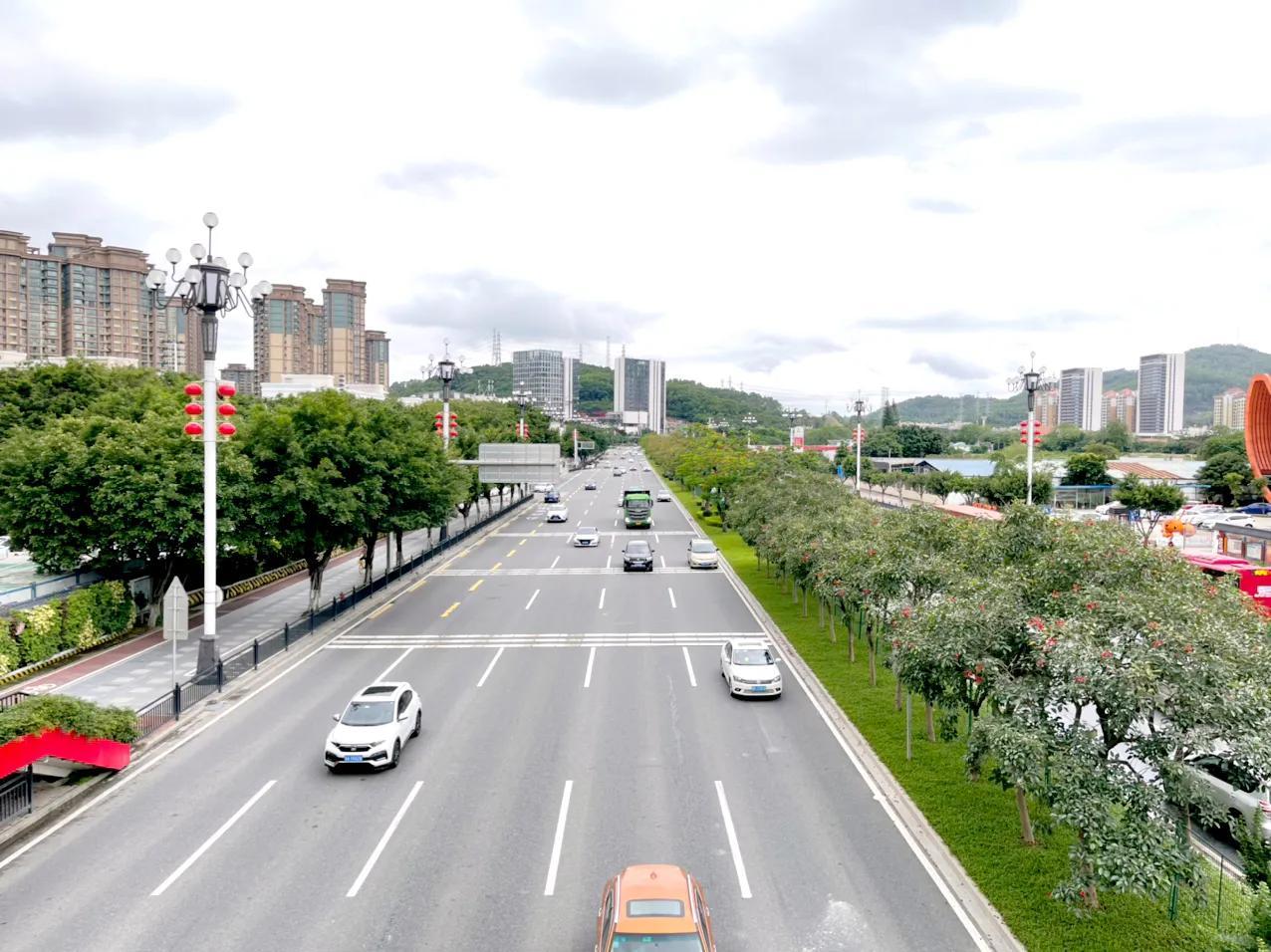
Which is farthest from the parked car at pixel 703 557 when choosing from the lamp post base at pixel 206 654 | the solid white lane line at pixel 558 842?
the solid white lane line at pixel 558 842

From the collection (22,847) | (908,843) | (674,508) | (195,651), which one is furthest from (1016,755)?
(674,508)

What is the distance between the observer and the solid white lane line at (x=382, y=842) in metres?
12.5

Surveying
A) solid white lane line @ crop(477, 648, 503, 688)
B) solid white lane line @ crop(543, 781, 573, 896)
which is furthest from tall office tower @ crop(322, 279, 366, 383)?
solid white lane line @ crop(543, 781, 573, 896)

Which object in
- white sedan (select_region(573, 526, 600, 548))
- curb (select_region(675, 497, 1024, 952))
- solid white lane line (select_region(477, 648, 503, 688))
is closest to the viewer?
curb (select_region(675, 497, 1024, 952))

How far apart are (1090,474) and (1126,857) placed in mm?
90209

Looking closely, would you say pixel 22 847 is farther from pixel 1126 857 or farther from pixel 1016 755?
pixel 1126 857

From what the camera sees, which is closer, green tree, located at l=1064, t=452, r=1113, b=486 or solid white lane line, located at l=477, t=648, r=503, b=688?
solid white lane line, located at l=477, t=648, r=503, b=688

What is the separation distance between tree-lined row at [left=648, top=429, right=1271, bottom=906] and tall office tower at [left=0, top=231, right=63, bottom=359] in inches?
4689

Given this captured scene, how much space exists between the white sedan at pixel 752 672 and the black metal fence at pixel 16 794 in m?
15.1

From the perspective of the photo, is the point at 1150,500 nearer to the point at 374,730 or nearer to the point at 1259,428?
the point at 1259,428

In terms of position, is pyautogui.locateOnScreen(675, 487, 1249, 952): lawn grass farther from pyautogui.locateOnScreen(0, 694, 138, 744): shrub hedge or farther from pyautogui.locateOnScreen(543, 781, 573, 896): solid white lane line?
pyautogui.locateOnScreen(0, 694, 138, 744): shrub hedge

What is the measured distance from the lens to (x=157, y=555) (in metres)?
30.5

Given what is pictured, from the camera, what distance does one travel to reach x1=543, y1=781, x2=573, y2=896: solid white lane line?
1249cm

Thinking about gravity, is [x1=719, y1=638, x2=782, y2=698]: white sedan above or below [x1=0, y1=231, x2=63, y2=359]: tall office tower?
below
